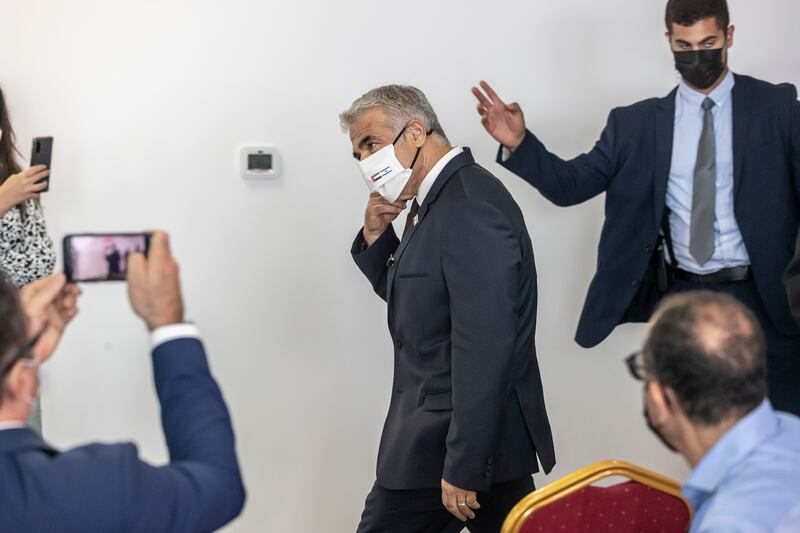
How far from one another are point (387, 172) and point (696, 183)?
913 mm

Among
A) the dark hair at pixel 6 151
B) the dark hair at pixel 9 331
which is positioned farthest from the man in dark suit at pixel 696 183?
the dark hair at pixel 9 331

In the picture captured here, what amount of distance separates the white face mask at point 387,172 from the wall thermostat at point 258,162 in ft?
2.45

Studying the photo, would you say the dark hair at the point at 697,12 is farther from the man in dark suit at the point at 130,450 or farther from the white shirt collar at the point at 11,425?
the white shirt collar at the point at 11,425

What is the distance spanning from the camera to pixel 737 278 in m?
2.79

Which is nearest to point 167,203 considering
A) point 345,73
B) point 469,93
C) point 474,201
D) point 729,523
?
point 345,73

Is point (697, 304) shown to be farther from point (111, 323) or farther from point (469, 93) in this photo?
point (111, 323)

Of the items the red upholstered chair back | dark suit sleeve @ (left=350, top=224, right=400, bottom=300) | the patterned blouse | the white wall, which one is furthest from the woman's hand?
the red upholstered chair back

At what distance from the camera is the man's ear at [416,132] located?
2400mm

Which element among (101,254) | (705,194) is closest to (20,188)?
(101,254)

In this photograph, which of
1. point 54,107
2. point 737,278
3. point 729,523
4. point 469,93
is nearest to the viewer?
point 729,523

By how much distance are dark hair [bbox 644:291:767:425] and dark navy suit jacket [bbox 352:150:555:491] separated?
0.75m

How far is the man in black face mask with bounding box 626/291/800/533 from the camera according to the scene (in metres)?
1.35

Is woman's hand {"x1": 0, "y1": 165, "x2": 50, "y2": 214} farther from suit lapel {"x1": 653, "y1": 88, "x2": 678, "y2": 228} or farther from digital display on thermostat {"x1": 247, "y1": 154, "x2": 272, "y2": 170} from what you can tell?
suit lapel {"x1": 653, "y1": 88, "x2": 678, "y2": 228}

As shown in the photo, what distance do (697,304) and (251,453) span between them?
2.19 m
